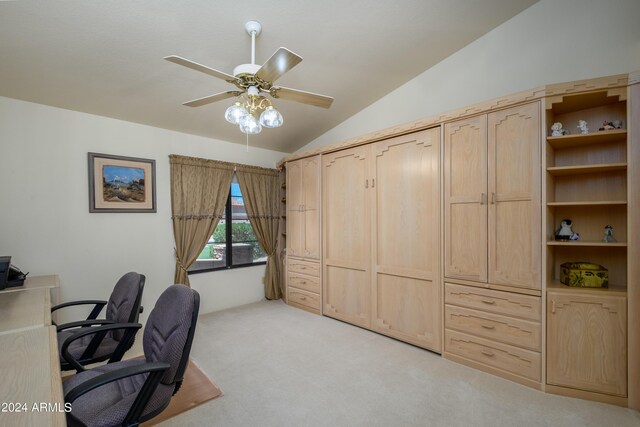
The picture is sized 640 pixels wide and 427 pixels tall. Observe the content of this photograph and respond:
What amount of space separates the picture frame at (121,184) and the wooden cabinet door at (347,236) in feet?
7.19

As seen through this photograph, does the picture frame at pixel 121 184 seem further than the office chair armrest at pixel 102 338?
Yes

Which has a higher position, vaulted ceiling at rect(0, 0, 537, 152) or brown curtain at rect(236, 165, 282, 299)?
vaulted ceiling at rect(0, 0, 537, 152)

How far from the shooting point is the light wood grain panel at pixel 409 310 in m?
2.81

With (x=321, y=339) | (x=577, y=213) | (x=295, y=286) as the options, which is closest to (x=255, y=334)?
(x=321, y=339)

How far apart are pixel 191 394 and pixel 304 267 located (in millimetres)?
2189

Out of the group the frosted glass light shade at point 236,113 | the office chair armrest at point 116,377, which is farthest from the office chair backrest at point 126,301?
the frosted glass light shade at point 236,113

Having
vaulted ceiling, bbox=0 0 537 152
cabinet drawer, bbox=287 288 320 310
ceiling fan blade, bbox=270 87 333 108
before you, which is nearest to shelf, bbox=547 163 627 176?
vaulted ceiling, bbox=0 0 537 152

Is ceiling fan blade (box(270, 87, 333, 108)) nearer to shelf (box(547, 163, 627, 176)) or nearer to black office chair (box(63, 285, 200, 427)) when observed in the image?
black office chair (box(63, 285, 200, 427))

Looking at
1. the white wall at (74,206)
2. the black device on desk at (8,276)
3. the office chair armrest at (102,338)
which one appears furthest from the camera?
the white wall at (74,206)

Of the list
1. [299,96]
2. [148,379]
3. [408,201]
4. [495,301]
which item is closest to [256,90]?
[299,96]

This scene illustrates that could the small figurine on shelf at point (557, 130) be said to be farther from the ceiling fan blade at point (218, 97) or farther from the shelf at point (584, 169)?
the ceiling fan blade at point (218, 97)

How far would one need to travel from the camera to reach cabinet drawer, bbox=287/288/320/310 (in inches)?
156

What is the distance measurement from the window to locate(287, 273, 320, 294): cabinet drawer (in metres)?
0.63

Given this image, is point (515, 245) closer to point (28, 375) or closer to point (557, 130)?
point (557, 130)
